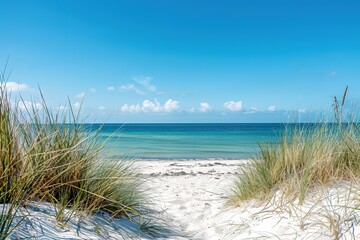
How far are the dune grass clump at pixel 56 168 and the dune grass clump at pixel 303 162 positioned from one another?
166 cm

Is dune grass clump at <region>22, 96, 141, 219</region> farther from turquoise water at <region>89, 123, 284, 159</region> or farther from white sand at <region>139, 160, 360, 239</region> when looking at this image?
white sand at <region>139, 160, 360, 239</region>

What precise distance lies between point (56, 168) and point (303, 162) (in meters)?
2.91

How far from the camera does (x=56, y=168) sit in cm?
264

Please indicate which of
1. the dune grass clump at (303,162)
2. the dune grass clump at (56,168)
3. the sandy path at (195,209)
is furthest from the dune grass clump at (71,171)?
the dune grass clump at (303,162)

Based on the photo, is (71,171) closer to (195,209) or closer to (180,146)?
(195,209)

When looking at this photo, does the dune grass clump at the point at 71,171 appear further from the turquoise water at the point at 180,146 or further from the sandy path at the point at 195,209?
the sandy path at the point at 195,209

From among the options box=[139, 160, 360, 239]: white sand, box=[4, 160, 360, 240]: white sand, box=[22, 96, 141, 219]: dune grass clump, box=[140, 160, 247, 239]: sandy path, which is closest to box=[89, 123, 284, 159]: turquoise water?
box=[22, 96, 141, 219]: dune grass clump

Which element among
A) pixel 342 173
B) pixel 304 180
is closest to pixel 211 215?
pixel 304 180

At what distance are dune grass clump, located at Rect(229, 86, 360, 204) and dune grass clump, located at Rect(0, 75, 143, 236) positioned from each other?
5.43ft

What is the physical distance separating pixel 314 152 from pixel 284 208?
37.7 inches

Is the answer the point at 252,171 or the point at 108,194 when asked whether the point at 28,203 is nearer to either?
the point at 108,194

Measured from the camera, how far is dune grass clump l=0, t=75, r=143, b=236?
2249 mm

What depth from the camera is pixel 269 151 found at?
14.0 feet

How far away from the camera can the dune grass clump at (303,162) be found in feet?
11.1
